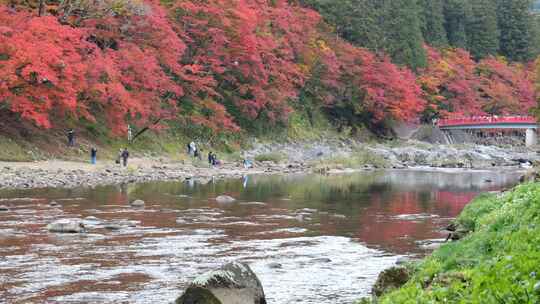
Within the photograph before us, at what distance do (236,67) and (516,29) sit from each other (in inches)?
2351

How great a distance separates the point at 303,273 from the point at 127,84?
29823 millimetres

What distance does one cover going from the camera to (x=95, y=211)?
78.9 feet

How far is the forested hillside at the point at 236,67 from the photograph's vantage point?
36156mm

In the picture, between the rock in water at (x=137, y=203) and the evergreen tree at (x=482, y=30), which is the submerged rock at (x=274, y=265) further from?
the evergreen tree at (x=482, y=30)

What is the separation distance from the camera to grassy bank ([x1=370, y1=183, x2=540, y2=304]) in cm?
780

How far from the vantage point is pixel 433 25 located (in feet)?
298

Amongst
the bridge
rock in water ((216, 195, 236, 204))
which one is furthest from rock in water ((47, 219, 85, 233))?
the bridge

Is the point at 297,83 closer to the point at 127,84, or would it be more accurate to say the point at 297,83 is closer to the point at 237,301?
the point at 127,84

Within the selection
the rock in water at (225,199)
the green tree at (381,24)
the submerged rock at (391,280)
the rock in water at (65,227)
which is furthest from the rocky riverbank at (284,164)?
the submerged rock at (391,280)

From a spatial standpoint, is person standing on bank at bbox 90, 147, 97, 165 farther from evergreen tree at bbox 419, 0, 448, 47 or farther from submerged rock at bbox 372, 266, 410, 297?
evergreen tree at bbox 419, 0, 448, 47

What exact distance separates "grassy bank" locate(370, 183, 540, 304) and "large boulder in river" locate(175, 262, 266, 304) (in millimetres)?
2343

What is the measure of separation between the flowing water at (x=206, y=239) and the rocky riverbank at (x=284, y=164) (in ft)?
9.42

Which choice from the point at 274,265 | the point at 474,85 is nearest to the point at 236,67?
the point at 274,265

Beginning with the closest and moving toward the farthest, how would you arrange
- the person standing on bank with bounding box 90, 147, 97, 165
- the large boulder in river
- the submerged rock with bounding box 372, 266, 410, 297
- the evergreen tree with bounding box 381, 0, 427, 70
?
the large boulder in river
the submerged rock with bounding box 372, 266, 410, 297
the person standing on bank with bounding box 90, 147, 97, 165
the evergreen tree with bounding box 381, 0, 427, 70
